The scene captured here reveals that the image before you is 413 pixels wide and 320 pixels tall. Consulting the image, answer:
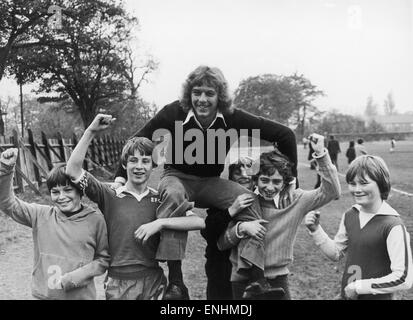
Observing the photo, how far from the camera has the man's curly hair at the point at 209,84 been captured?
1569 millimetres

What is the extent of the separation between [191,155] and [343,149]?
3597 mm

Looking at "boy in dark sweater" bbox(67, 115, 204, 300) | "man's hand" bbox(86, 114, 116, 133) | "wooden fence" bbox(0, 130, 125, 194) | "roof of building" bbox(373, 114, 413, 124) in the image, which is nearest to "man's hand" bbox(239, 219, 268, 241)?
"boy in dark sweater" bbox(67, 115, 204, 300)

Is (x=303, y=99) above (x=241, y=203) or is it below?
above

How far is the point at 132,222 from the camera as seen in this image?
4.96 feet

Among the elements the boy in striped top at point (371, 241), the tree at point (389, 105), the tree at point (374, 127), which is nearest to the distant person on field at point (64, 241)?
the boy in striped top at point (371, 241)

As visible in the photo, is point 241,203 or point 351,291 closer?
point 351,291

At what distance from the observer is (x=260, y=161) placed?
1.59m

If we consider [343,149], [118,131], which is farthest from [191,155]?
[343,149]

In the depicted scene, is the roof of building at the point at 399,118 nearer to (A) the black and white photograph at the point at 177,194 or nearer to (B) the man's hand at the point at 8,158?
(A) the black and white photograph at the point at 177,194

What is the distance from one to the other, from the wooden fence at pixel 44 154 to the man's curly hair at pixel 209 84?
0.88 metres

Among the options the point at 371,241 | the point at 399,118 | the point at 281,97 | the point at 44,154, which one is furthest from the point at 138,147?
the point at 44,154

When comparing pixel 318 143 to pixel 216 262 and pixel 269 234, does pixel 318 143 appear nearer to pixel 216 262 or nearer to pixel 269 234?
pixel 269 234

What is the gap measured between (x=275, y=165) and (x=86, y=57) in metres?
1.00

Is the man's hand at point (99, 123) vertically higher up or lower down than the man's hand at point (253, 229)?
higher up
